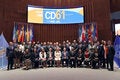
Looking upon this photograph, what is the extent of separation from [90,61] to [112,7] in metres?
4.73

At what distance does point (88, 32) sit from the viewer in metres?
13.3

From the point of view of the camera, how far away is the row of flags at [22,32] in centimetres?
1268

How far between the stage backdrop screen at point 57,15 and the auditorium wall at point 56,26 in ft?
0.98

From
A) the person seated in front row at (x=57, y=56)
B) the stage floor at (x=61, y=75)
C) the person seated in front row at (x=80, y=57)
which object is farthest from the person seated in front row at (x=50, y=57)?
the stage floor at (x=61, y=75)

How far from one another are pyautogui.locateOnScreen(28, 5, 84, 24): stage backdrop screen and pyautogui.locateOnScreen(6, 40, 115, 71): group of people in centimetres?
284

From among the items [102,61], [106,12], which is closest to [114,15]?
[106,12]

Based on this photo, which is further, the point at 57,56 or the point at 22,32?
the point at 22,32

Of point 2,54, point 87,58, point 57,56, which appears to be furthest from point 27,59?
point 87,58

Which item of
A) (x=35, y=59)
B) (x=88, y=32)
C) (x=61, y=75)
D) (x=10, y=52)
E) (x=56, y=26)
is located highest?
(x=56, y=26)

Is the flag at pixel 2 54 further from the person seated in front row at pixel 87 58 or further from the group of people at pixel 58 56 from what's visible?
the person seated in front row at pixel 87 58

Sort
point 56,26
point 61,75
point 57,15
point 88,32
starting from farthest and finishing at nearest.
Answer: point 56,26 → point 57,15 → point 88,32 → point 61,75

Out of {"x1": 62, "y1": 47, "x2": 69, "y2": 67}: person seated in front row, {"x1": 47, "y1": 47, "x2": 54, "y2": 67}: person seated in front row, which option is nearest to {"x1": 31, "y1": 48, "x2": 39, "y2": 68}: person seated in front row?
{"x1": 47, "y1": 47, "x2": 54, "y2": 67}: person seated in front row

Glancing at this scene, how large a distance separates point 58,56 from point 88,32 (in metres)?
3.24

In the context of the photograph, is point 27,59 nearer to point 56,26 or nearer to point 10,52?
point 10,52
